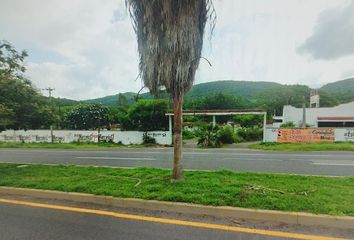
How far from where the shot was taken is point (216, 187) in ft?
20.4

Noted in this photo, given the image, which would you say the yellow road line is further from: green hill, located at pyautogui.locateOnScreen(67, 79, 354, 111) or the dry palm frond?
green hill, located at pyautogui.locateOnScreen(67, 79, 354, 111)

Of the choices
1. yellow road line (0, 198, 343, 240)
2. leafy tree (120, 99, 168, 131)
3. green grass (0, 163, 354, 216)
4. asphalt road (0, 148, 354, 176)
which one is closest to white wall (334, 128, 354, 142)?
asphalt road (0, 148, 354, 176)

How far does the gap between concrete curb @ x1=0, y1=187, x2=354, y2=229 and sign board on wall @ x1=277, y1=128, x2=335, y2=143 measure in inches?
811

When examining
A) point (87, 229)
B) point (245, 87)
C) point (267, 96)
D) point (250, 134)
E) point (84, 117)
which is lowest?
point (87, 229)

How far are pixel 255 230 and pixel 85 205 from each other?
3309 mm

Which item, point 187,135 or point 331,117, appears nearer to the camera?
point 187,135

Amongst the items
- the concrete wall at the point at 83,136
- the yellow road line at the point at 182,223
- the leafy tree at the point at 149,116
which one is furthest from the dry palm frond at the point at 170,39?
the leafy tree at the point at 149,116

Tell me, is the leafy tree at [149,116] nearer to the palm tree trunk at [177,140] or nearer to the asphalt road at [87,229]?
the palm tree trunk at [177,140]

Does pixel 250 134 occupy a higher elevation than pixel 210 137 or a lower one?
higher

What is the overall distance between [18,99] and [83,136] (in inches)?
835

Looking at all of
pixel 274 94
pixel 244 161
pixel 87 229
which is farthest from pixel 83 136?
pixel 274 94

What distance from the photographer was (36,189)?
6.72 metres

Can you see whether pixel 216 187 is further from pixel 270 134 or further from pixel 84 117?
pixel 84 117

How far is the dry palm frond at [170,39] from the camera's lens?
6273 mm
